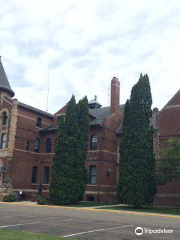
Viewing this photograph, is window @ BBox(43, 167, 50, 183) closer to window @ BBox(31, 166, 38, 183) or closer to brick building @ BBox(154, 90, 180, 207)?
window @ BBox(31, 166, 38, 183)

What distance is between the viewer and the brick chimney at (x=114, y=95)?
35.8 m

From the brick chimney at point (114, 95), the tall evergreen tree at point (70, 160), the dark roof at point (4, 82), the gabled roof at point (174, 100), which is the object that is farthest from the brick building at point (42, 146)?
the gabled roof at point (174, 100)

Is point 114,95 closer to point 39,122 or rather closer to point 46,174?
point 39,122

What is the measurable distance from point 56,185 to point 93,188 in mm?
6462

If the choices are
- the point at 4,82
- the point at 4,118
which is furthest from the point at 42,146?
the point at 4,82

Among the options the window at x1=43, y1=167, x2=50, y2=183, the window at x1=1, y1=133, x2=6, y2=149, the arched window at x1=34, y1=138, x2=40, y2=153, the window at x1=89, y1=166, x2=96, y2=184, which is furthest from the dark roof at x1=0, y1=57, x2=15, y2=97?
the window at x1=89, y1=166, x2=96, y2=184

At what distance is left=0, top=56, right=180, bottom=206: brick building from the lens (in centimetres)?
3036

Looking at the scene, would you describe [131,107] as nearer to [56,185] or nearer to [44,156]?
[56,185]

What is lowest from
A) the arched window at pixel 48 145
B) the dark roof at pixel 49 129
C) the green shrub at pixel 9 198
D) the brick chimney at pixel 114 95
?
the green shrub at pixel 9 198

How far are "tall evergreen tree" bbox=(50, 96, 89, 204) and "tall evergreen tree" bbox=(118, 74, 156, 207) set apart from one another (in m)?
4.31

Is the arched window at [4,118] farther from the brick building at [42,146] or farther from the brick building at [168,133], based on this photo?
the brick building at [168,133]

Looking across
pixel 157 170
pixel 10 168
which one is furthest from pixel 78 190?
pixel 10 168

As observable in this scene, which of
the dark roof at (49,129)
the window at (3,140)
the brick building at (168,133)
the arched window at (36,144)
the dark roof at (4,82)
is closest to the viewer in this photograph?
the brick building at (168,133)

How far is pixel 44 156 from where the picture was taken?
38.0m
